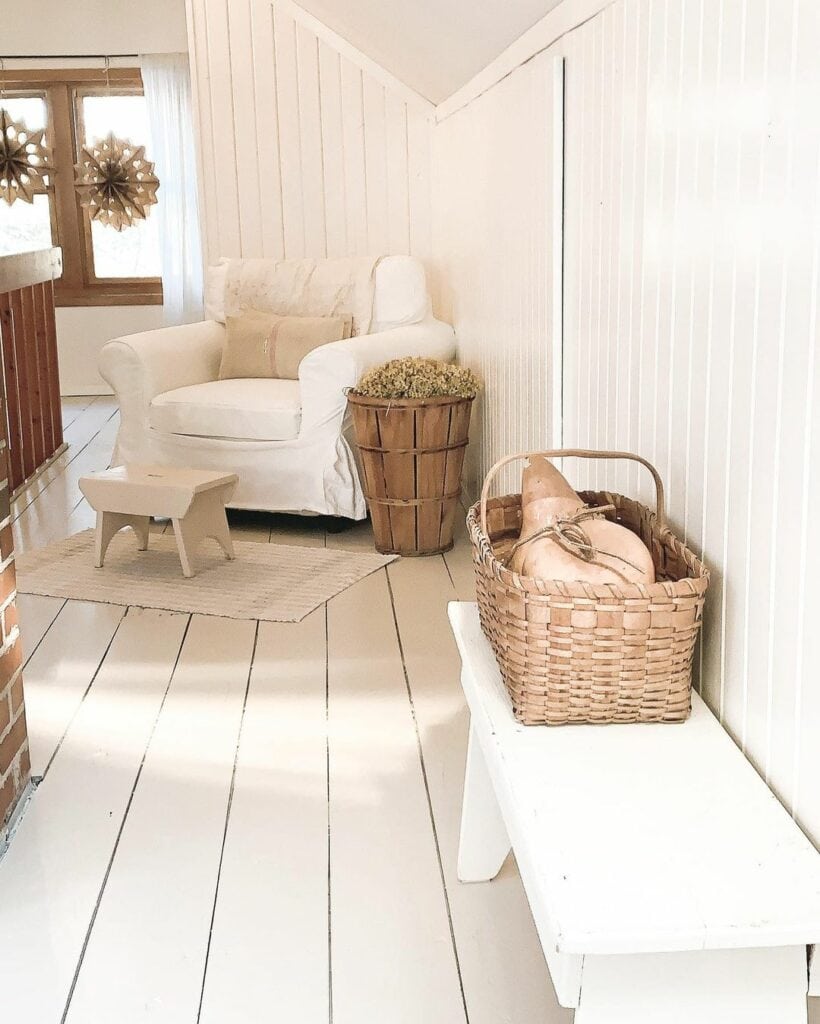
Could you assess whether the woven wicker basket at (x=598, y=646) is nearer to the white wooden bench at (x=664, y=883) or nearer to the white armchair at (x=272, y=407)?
the white wooden bench at (x=664, y=883)

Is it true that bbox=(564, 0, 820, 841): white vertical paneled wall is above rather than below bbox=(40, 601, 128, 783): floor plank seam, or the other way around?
above

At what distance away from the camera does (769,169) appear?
127 cm

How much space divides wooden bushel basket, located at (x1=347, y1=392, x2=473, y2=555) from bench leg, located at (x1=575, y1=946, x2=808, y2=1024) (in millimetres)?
2561

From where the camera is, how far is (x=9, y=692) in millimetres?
2047

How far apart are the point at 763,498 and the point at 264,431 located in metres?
2.79

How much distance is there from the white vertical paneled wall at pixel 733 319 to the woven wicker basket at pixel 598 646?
0.08 metres

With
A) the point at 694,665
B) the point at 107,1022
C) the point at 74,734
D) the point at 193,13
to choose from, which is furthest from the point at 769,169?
the point at 193,13

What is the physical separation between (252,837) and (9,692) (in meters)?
0.50

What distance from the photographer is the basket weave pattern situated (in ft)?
4.61

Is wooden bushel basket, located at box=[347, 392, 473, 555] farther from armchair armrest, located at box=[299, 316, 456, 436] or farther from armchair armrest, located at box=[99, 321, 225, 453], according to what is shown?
armchair armrest, located at box=[99, 321, 225, 453]

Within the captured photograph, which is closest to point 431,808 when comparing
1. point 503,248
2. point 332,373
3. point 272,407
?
point 503,248

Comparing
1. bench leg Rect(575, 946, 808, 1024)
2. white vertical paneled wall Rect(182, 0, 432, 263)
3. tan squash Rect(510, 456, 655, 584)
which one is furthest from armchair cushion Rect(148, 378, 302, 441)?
bench leg Rect(575, 946, 808, 1024)

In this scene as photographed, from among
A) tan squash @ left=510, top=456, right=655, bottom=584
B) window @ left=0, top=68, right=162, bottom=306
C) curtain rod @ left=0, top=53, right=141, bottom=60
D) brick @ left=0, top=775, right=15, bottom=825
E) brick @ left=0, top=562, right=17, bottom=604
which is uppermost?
curtain rod @ left=0, top=53, right=141, bottom=60

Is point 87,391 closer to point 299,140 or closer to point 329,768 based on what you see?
point 299,140
